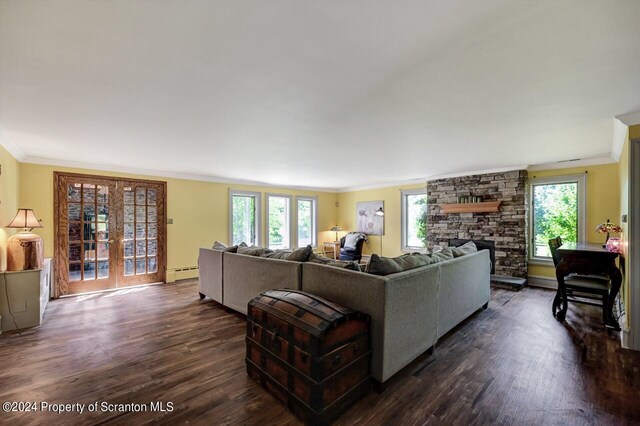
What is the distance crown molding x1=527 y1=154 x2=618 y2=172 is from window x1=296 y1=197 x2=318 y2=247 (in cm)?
540

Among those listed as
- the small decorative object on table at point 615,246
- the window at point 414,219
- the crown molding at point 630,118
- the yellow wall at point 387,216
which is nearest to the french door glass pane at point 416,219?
the window at point 414,219

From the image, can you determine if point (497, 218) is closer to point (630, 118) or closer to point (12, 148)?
point (630, 118)

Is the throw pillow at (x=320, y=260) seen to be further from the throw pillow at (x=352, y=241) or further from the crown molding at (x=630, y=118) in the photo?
the throw pillow at (x=352, y=241)

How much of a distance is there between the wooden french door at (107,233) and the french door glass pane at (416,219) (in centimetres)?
585

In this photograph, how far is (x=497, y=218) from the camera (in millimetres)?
5445

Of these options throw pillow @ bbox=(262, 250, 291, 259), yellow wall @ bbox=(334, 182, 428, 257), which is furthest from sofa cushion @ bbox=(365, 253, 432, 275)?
yellow wall @ bbox=(334, 182, 428, 257)

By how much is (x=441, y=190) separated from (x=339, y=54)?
5.35 metres

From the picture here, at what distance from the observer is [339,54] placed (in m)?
1.67

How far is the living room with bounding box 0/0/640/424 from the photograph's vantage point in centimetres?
151

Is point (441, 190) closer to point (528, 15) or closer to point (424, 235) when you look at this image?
point (424, 235)

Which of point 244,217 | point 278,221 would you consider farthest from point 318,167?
point 278,221

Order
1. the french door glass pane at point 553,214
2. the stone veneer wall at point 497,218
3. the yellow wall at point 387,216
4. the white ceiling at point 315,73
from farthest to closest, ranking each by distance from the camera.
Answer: the yellow wall at point 387,216, the stone veneer wall at point 497,218, the french door glass pane at point 553,214, the white ceiling at point 315,73

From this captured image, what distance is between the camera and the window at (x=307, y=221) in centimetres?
814

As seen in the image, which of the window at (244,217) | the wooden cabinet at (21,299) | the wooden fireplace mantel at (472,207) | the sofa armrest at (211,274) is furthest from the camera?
the window at (244,217)
